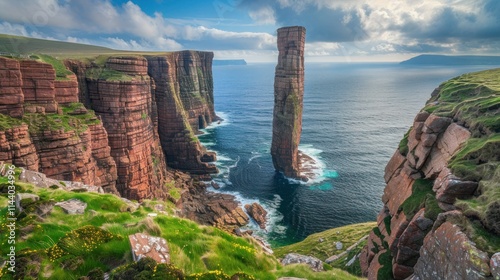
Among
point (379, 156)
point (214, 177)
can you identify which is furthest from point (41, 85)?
point (379, 156)

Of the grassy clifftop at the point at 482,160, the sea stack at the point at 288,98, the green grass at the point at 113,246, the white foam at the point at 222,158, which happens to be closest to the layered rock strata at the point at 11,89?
the green grass at the point at 113,246

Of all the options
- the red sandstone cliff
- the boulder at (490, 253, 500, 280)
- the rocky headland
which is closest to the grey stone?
the red sandstone cliff

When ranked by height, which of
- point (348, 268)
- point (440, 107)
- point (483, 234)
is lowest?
point (348, 268)

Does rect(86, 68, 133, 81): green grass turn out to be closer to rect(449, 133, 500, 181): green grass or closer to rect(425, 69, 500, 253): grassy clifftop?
rect(425, 69, 500, 253): grassy clifftop

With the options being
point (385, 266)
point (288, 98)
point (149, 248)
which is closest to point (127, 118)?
point (149, 248)

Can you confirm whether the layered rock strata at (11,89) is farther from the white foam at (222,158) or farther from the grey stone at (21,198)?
the white foam at (222,158)

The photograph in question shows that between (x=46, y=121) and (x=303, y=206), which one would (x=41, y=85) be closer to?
(x=46, y=121)
